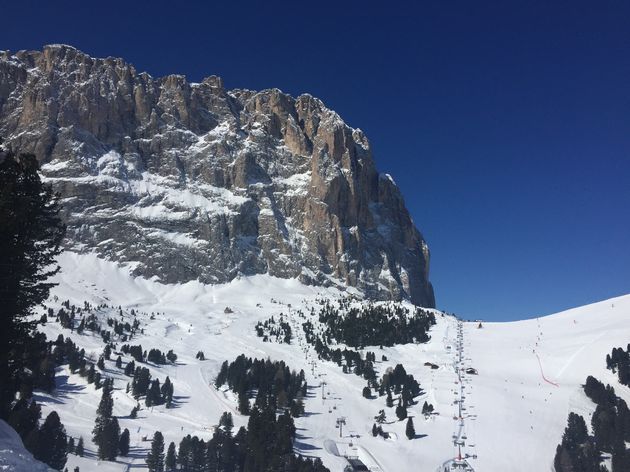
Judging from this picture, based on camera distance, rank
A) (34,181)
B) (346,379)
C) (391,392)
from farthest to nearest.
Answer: (346,379) → (391,392) → (34,181)

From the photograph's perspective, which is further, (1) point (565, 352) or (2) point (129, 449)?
(1) point (565, 352)

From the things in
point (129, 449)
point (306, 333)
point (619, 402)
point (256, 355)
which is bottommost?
point (129, 449)

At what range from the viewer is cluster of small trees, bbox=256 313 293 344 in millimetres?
163000

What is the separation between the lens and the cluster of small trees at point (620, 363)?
110 m

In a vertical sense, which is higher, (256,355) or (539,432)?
(256,355)

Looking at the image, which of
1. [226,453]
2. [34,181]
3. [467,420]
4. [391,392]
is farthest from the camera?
[391,392]

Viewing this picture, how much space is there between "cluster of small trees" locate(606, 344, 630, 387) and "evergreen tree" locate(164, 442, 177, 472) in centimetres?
8595

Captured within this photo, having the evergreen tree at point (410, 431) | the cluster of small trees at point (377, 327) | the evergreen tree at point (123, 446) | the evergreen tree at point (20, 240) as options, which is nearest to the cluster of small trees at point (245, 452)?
the evergreen tree at point (123, 446)

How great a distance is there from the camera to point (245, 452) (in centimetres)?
7544

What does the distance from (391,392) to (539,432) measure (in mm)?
32618

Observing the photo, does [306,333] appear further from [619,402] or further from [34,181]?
[34,181]

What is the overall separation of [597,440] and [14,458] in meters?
91.1

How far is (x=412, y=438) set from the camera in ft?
315

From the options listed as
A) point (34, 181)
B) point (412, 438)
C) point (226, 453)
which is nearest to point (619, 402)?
point (412, 438)
